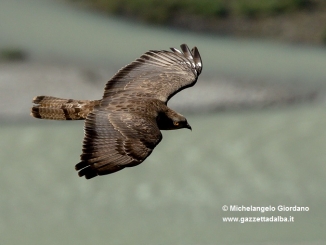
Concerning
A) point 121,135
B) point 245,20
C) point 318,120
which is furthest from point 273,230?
point 121,135

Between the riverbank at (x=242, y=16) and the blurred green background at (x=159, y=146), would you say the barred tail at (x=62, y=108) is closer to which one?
the blurred green background at (x=159, y=146)

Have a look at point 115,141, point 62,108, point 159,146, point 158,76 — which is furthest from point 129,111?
point 159,146

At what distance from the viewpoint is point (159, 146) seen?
35062 mm

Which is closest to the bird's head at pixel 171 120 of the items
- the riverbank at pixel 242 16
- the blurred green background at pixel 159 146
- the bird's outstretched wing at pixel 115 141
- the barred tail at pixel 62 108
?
the bird's outstretched wing at pixel 115 141

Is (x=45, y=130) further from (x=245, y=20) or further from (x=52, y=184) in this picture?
(x=245, y=20)

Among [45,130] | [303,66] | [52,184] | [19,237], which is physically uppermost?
[303,66]

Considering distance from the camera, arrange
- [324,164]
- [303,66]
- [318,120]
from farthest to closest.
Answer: [303,66] < [318,120] < [324,164]

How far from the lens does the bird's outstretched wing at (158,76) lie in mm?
17203

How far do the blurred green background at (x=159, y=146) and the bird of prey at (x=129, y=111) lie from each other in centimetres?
1218

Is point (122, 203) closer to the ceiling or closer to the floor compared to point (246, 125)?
closer to the floor

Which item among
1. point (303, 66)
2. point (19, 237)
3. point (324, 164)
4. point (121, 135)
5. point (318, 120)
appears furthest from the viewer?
point (303, 66)

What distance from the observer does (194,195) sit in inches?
1304

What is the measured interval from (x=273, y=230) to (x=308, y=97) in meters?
8.45

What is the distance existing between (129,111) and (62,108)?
1.48 m
